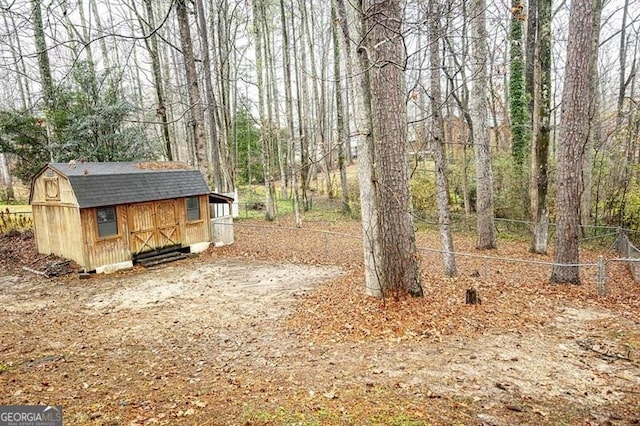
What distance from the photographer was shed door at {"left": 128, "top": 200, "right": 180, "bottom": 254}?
41.0 feet

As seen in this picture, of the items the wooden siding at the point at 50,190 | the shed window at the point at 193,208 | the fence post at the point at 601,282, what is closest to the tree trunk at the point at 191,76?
the shed window at the point at 193,208

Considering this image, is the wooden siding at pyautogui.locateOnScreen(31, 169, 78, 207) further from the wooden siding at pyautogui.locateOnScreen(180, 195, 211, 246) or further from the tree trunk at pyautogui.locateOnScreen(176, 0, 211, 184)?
the tree trunk at pyautogui.locateOnScreen(176, 0, 211, 184)

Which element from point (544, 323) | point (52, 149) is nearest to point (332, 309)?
point (544, 323)

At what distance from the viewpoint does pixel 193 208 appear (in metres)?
14.2

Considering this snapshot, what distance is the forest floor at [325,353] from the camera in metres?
3.96

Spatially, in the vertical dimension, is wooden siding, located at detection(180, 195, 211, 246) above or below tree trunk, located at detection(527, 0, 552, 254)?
below

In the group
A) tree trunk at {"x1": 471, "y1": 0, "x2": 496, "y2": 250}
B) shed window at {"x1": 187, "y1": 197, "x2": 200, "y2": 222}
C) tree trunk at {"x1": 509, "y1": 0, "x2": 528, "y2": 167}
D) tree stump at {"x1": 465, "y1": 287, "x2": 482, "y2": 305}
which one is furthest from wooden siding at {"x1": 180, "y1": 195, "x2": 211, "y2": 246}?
→ tree trunk at {"x1": 509, "y1": 0, "x2": 528, "y2": 167}

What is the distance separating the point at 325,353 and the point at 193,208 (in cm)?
1039

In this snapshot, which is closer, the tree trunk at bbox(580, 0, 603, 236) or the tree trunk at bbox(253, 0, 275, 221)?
the tree trunk at bbox(580, 0, 603, 236)

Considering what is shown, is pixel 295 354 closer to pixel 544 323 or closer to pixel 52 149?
pixel 544 323

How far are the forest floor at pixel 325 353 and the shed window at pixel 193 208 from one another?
447 cm

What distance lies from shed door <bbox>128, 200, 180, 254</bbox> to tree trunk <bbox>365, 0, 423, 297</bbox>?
9.47 meters

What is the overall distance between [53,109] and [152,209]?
316 inches

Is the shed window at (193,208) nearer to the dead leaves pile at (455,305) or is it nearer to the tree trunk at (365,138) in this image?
the dead leaves pile at (455,305)
